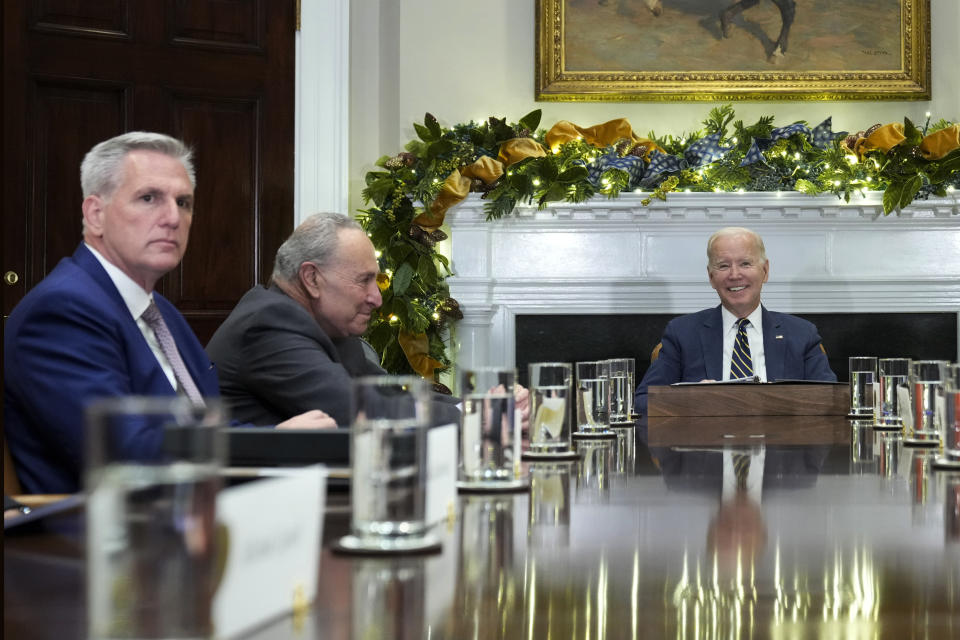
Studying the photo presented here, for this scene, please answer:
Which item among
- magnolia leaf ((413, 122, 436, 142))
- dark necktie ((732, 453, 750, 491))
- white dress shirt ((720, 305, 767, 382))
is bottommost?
dark necktie ((732, 453, 750, 491))

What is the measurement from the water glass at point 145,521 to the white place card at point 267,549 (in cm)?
4

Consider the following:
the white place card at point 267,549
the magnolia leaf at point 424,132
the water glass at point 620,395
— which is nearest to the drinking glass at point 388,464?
the white place card at point 267,549

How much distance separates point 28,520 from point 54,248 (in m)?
3.73

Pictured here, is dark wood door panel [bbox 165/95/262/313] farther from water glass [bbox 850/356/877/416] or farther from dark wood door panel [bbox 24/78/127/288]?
water glass [bbox 850/356/877/416]

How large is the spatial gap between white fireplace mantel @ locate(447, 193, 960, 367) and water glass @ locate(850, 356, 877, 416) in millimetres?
2409

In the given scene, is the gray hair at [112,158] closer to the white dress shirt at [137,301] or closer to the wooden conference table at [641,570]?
the white dress shirt at [137,301]

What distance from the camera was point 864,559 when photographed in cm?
94

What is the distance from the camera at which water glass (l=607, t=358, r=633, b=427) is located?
2.59 m

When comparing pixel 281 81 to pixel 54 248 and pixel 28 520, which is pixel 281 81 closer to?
pixel 54 248

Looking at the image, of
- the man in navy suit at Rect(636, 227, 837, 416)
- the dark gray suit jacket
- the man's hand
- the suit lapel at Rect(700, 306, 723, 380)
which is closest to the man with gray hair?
the dark gray suit jacket

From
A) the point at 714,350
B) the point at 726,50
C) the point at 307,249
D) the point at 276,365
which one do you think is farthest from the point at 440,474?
the point at 726,50

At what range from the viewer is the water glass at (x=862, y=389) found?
8.71 ft

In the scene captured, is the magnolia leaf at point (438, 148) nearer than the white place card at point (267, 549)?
No

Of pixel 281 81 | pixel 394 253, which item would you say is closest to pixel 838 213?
pixel 394 253
